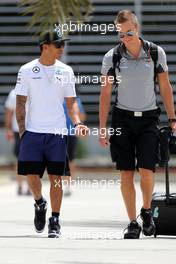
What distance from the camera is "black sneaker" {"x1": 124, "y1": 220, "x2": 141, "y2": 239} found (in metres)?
9.66

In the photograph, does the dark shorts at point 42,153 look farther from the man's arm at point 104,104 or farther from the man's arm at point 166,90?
the man's arm at point 166,90

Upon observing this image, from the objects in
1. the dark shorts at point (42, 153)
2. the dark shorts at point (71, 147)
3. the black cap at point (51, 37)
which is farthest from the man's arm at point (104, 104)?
the dark shorts at point (71, 147)

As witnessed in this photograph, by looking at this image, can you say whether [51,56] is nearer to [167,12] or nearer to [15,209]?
[15,209]

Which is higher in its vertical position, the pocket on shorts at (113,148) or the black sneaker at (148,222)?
the pocket on shorts at (113,148)

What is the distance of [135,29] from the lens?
954 cm

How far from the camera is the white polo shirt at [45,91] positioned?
990cm

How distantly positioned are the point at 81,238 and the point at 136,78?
61.1 inches

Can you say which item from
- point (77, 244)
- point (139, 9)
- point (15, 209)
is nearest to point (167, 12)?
point (139, 9)

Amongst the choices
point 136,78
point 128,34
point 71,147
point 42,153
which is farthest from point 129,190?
point 71,147

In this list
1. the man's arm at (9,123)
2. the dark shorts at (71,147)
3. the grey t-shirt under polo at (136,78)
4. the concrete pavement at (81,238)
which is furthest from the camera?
the man's arm at (9,123)

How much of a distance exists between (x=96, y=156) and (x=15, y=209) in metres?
9.14

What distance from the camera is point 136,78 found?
9477 mm

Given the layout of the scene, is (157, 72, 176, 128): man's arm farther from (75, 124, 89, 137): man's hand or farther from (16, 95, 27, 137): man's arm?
(16, 95, 27, 137): man's arm

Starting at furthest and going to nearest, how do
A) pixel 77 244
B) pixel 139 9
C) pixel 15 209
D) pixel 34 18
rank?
pixel 139 9, pixel 15 209, pixel 34 18, pixel 77 244
